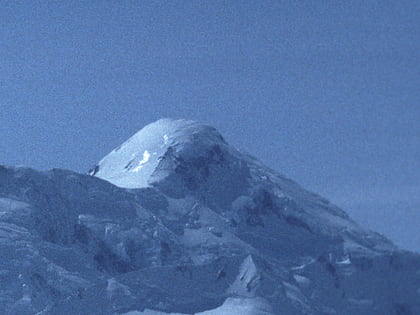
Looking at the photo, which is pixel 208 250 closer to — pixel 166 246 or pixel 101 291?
pixel 166 246

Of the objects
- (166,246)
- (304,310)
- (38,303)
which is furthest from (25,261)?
(304,310)

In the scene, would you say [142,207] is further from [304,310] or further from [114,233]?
[304,310]

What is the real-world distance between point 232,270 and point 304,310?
384 inches

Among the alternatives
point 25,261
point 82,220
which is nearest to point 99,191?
point 82,220

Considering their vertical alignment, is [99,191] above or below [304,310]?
above

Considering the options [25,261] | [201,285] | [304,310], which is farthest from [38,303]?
[304,310]

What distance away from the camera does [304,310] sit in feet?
624

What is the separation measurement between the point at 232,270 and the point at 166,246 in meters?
8.89

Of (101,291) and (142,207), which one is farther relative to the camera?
(142,207)

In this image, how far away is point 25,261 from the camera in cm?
18325

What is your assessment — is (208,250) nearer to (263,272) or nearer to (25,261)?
(263,272)

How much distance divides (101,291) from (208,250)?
19.4 m

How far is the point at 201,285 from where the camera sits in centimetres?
18838

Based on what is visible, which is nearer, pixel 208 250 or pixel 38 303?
pixel 38 303
